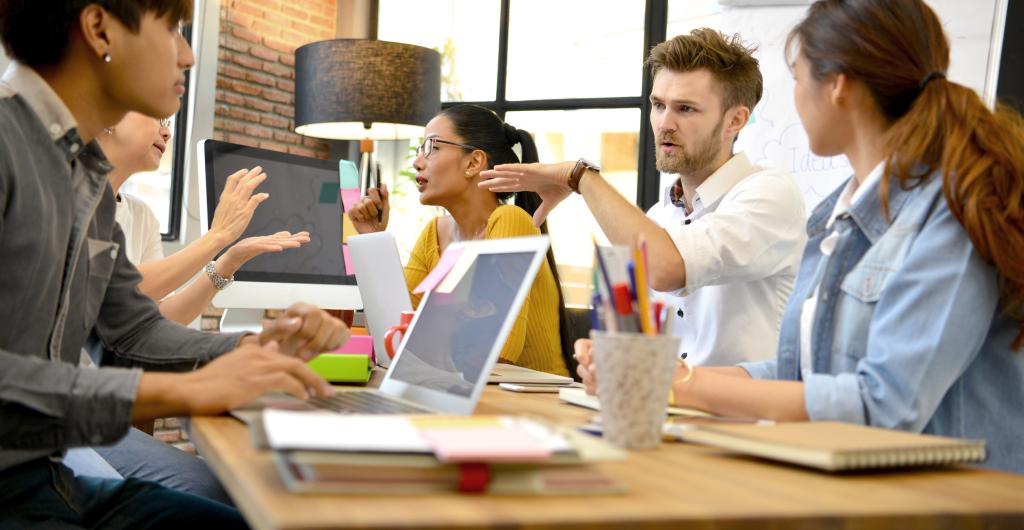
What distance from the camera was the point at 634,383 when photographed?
0.99 m

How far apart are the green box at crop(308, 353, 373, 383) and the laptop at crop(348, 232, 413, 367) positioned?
388 millimetres

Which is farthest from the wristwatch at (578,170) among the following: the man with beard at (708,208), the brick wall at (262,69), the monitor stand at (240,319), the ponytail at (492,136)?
the brick wall at (262,69)

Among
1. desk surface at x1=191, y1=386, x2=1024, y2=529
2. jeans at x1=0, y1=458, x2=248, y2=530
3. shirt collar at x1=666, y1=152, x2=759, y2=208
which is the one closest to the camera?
desk surface at x1=191, y1=386, x2=1024, y2=529

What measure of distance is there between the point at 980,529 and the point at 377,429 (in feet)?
1.75

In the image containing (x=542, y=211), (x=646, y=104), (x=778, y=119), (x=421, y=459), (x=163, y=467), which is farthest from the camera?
(x=646, y=104)

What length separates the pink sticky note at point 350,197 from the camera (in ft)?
9.96

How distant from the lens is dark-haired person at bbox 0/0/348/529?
0.98 meters

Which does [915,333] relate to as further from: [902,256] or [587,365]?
[587,365]

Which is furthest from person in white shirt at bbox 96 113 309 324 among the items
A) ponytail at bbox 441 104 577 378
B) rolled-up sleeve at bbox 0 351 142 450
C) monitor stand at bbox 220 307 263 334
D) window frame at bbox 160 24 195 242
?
window frame at bbox 160 24 195 242

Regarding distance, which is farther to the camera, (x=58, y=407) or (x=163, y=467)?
(x=163, y=467)

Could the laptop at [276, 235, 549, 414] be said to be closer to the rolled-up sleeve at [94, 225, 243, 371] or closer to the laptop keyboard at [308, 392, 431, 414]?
the laptop keyboard at [308, 392, 431, 414]

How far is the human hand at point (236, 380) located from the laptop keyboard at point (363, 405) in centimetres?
7

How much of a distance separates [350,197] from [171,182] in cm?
243

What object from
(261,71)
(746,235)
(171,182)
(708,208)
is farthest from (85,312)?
(261,71)
